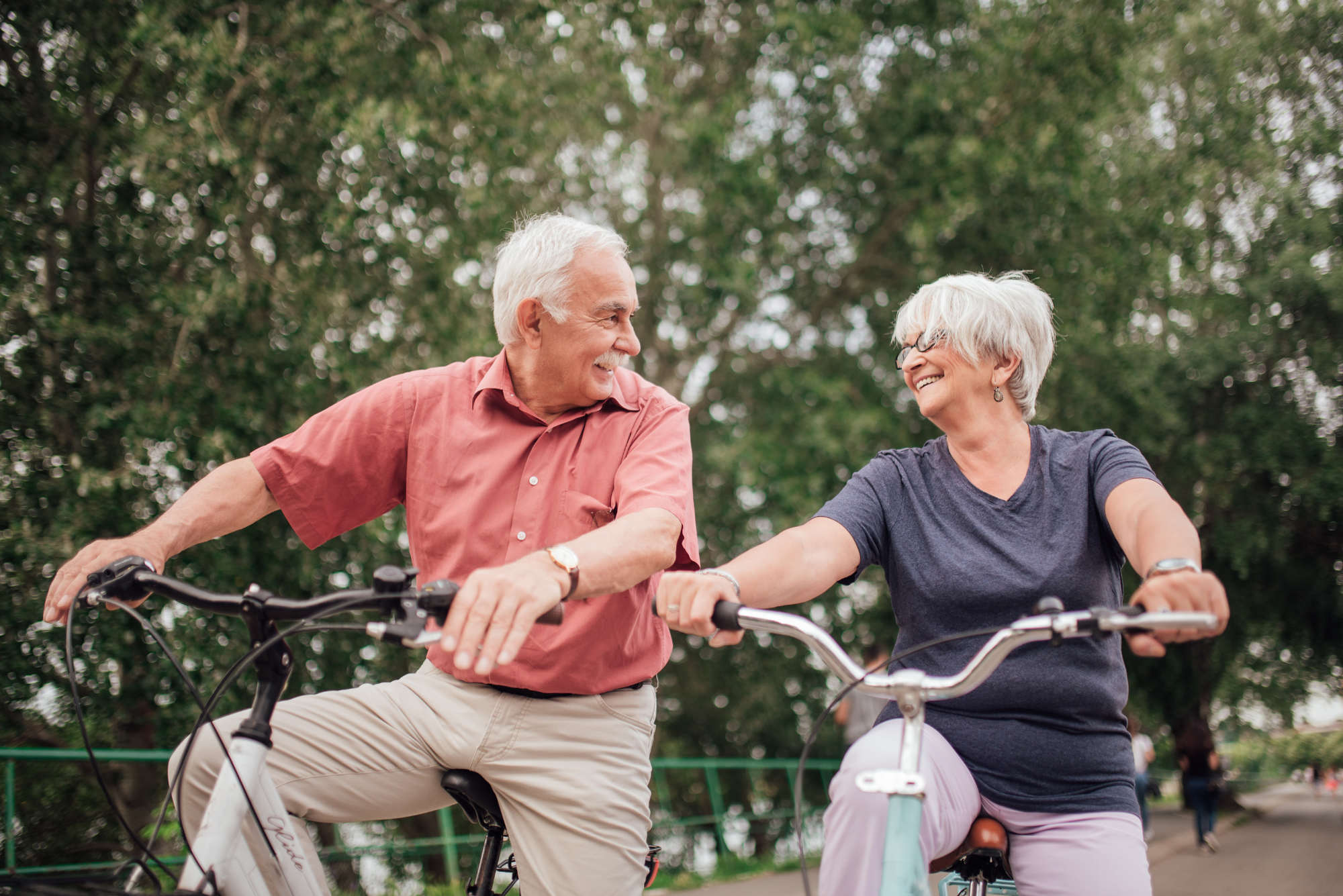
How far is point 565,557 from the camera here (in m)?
1.71

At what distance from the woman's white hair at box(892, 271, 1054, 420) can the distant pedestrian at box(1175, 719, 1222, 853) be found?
11799 millimetres

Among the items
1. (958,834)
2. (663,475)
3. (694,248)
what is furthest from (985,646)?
(694,248)

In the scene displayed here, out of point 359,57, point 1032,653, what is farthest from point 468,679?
point 359,57

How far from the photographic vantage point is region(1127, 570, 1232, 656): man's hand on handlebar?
59.1 inches

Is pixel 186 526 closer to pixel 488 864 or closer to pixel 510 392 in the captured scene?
pixel 510 392

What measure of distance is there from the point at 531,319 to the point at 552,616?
1039 mm

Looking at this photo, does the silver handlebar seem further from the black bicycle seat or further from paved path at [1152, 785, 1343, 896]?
paved path at [1152, 785, 1343, 896]

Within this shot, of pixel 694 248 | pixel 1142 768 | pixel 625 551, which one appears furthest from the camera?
pixel 1142 768

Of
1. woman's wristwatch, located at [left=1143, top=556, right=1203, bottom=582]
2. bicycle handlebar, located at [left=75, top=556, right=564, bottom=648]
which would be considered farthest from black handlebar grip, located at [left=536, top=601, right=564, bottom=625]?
woman's wristwatch, located at [left=1143, top=556, right=1203, bottom=582]

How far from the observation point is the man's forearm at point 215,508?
2.03m

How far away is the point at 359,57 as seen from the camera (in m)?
7.58

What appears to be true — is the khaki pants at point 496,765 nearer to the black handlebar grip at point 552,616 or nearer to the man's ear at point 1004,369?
the black handlebar grip at point 552,616

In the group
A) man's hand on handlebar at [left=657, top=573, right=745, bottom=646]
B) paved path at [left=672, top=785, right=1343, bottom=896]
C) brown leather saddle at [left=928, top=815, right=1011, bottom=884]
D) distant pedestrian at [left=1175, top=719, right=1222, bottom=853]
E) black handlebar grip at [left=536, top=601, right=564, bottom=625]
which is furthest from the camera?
distant pedestrian at [left=1175, top=719, right=1222, bottom=853]

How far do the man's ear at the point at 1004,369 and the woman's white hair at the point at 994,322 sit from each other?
11 millimetres
